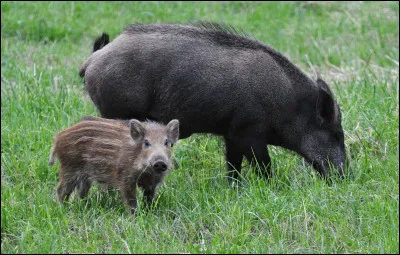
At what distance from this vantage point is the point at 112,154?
705 centimetres

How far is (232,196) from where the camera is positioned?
7.10 meters

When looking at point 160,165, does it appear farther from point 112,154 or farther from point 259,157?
point 259,157

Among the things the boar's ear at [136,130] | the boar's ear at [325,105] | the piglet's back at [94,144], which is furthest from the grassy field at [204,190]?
the boar's ear at [136,130]

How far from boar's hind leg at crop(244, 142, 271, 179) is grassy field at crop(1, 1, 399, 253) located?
11 centimetres

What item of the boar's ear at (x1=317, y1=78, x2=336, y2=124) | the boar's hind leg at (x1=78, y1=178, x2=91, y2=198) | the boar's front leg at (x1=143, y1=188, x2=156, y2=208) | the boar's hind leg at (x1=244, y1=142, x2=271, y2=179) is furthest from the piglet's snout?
the boar's ear at (x1=317, y1=78, x2=336, y2=124)

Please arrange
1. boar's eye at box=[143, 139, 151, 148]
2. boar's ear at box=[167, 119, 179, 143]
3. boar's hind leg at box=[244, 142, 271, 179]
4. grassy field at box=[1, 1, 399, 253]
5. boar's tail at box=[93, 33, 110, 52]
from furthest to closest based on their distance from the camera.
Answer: boar's tail at box=[93, 33, 110, 52], boar's hind leg at box=[244, 142, 271, 179], boar's ear at box=[167, 119, 179, 143], boar's eye at box=[143, 139, 151, 148], grassy field at box=[1, 1, 399, 253]

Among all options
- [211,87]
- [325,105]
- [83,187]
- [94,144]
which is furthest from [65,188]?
[325,105]

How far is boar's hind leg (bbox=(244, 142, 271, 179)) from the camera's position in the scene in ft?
25.0

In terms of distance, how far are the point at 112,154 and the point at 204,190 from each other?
82 cm

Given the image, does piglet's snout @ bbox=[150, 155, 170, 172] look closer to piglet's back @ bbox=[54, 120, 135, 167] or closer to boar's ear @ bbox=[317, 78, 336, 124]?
piglet's back @ bbox=[54, 120, 135, 167]

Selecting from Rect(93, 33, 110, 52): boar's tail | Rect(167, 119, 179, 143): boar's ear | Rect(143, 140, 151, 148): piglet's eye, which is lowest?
Rect(143, 140, 151, 148): piglet's eye

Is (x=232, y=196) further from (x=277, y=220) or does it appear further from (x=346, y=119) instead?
(x=346, y=119)

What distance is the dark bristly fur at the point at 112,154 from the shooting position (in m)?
6.89

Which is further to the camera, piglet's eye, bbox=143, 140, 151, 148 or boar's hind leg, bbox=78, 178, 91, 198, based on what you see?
boar's hind leg, bbox=78, 178, 91, 198
